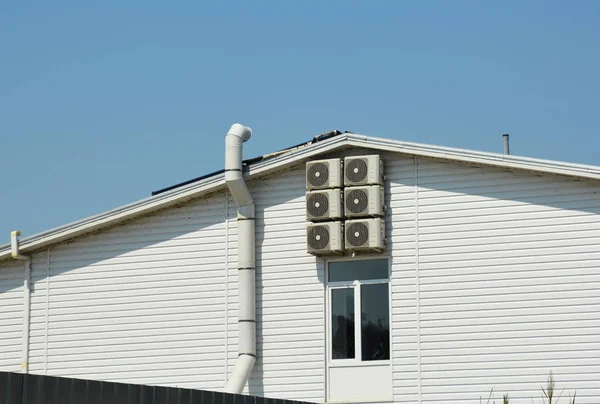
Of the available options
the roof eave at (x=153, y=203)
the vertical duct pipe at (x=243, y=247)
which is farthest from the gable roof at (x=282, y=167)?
the vertical duct pipe at (x=243, y=247)

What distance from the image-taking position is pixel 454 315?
64.2 ft

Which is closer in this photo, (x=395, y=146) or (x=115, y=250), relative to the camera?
(x=395, y=146)

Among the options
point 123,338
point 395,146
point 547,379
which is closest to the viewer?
point 547,379

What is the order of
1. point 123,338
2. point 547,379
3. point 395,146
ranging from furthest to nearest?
point 123,338, point 395,146, point 547,379

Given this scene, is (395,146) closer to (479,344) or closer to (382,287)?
(382,287)

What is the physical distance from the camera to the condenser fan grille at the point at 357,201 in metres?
20.1

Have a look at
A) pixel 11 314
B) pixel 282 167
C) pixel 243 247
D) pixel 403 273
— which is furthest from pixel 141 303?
pixel 403 273

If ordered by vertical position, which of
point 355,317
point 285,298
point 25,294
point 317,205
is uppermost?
point 317,205

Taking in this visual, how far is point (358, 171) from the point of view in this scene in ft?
66.4

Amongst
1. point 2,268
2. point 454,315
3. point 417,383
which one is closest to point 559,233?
point 454,315

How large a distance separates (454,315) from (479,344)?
2.24 feet

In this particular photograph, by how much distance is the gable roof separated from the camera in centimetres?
1906

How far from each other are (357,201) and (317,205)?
79 centimetres

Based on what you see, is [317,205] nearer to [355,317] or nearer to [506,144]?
[355,317]
